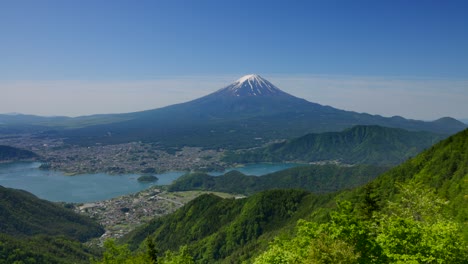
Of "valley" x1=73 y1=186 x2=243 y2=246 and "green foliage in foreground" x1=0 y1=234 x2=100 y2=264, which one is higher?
"green foliage in foreground" x1=0 y1=234 x2=100 y2=264

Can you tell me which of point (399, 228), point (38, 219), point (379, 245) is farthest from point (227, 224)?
point (38, 219)

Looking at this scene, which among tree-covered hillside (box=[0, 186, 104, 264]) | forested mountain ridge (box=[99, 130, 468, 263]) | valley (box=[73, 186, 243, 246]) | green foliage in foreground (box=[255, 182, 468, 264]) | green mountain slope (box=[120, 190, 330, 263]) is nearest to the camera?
green foliage in foreground (box=[255, 182, 468, 264])

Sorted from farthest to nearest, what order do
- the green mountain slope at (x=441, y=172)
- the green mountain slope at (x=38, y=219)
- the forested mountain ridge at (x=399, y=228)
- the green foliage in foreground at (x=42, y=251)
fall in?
1. the green mountain slope at (x=38, y=219)
2. the green foliage in foreground at (x=42, y=251)
3. the green mountain slope at (x=441, y=172)
4. the forested mountain ridge at (x=399, y=228)

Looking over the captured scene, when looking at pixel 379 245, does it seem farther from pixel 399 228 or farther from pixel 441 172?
pixel 441 172

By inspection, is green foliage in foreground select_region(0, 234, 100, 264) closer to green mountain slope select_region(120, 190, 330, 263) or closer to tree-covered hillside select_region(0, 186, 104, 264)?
tree-covered hillside select_region(0, 186, 104, 264)

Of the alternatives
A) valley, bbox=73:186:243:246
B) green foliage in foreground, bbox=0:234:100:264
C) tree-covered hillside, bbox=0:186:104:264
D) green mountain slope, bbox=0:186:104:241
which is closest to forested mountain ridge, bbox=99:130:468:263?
green foliage in foreground, bbox=0:234:100:264

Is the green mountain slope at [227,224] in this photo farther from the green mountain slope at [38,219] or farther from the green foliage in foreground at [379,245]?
the green foliage in foreground at [379,245]

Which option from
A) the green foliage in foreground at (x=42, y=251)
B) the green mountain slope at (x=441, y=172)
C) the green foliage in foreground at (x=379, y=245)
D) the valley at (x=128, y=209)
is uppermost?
the green foliage in foreground at (x=379, y=245)

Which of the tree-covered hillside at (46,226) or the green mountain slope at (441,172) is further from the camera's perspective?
the tree-covered hillside at (46,226)

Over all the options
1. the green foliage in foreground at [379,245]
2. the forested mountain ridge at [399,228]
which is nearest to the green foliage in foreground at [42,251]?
the forested mountain ridge at [399,228]
